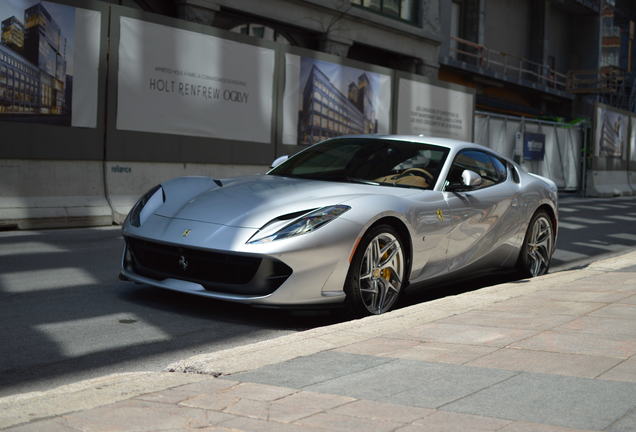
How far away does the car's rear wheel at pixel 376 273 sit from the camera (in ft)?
19.1

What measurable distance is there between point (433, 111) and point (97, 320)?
1672 cm

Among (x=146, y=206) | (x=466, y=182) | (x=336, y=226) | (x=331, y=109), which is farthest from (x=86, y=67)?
(x=336, y=226)

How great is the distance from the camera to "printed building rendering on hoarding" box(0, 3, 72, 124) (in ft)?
37.7

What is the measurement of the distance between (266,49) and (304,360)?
40.1 feet

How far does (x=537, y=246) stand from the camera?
821 centimetres

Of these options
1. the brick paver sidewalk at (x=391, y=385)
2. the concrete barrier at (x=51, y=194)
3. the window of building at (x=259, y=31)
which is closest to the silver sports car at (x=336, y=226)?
the brick paver sidewalk at (x=391, y=385)

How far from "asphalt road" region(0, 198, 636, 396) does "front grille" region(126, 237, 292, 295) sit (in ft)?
0.89

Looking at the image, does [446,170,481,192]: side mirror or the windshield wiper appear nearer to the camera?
the windshield wiper

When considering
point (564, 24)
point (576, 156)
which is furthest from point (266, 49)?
point (564, 24)

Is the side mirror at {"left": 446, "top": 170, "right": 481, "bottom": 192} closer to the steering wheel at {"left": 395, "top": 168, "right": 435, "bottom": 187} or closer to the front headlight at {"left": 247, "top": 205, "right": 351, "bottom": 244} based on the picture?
the steering wheel at {"left": 395, "top": 168, "right": 435, "bottom": 187}

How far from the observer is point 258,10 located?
2400 centimetres

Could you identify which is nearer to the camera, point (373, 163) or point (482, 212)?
point (373, 163)

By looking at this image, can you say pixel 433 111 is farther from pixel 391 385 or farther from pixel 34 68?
pixel 391 385

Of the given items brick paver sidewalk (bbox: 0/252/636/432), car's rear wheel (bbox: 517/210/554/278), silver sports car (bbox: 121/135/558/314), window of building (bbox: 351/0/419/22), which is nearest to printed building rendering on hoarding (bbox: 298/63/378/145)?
window of building (bbox: 351/0/419/22)
